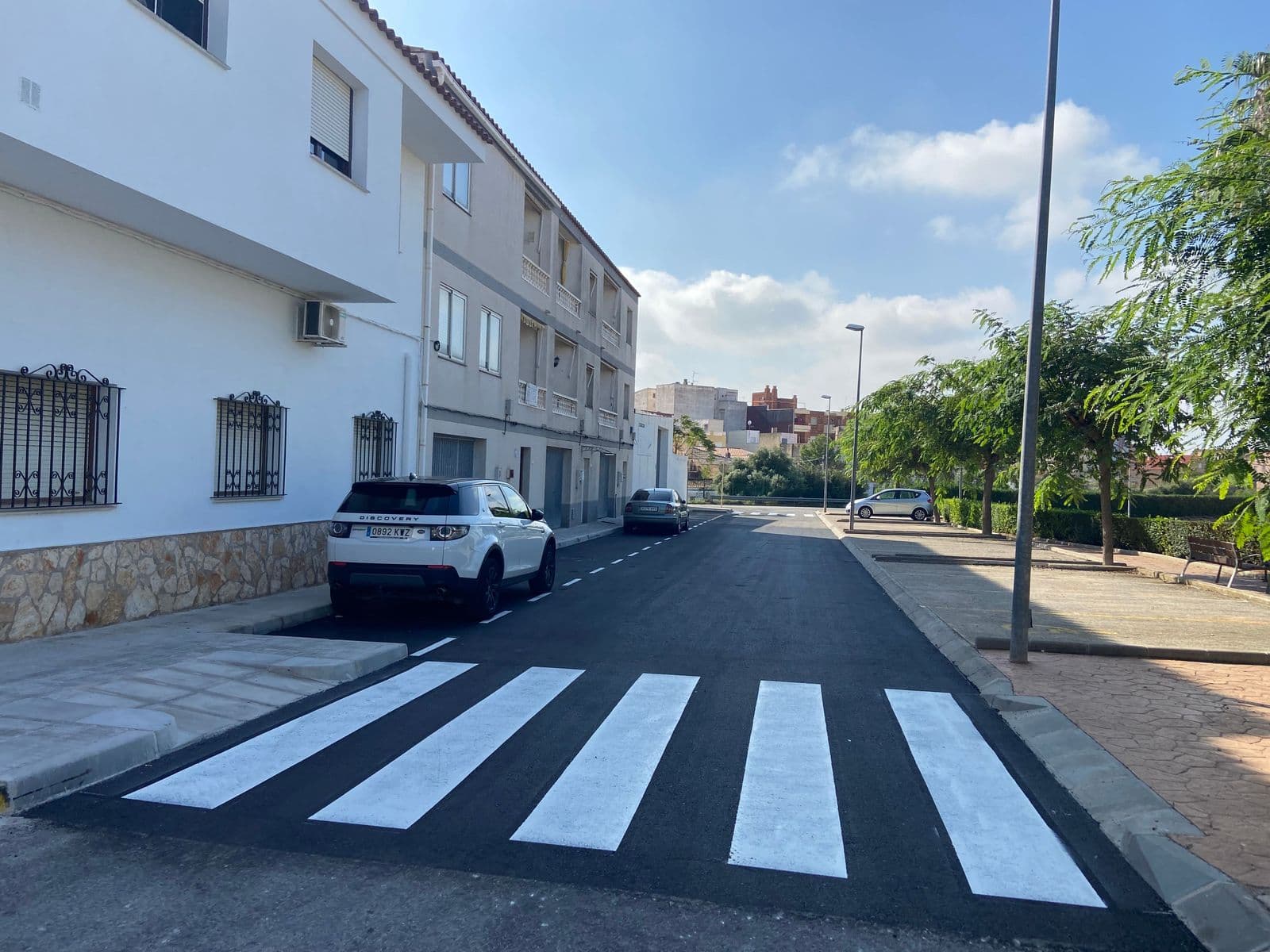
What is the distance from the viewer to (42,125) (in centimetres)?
704

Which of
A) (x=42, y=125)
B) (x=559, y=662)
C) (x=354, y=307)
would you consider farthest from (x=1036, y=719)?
(x=354, y=307)

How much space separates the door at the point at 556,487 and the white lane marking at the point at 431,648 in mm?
17116

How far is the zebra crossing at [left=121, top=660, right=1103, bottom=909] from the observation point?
442cm

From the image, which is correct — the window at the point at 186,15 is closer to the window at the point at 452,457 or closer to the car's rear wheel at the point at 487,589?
the car's rear wheel at the point at 487,589

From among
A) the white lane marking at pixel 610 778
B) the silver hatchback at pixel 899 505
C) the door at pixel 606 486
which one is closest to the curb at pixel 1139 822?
the white lane marking at pixel 610 778

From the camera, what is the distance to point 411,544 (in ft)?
33.4

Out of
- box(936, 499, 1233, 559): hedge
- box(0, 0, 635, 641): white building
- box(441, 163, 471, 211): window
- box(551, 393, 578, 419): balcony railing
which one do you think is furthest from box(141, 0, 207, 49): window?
box(936, 499, 1233, 559): hedge

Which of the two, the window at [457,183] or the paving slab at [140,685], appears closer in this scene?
the paving slab at [140,685]

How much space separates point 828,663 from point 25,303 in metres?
8.26

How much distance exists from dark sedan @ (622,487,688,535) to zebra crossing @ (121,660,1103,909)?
22237 millimetres

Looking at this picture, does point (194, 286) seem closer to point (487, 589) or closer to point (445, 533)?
point (445, 533)

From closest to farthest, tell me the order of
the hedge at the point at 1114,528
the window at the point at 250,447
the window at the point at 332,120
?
1. the window at the point at 250,447
2. the window at the point at 332,120
3. the hedge at the point at 1114,528

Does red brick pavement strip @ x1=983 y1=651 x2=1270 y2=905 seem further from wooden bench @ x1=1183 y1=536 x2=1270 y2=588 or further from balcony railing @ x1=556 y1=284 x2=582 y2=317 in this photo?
balcony railing @ x1=556 y1=284 x2=582 y2=317

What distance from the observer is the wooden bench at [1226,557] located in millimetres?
16375
